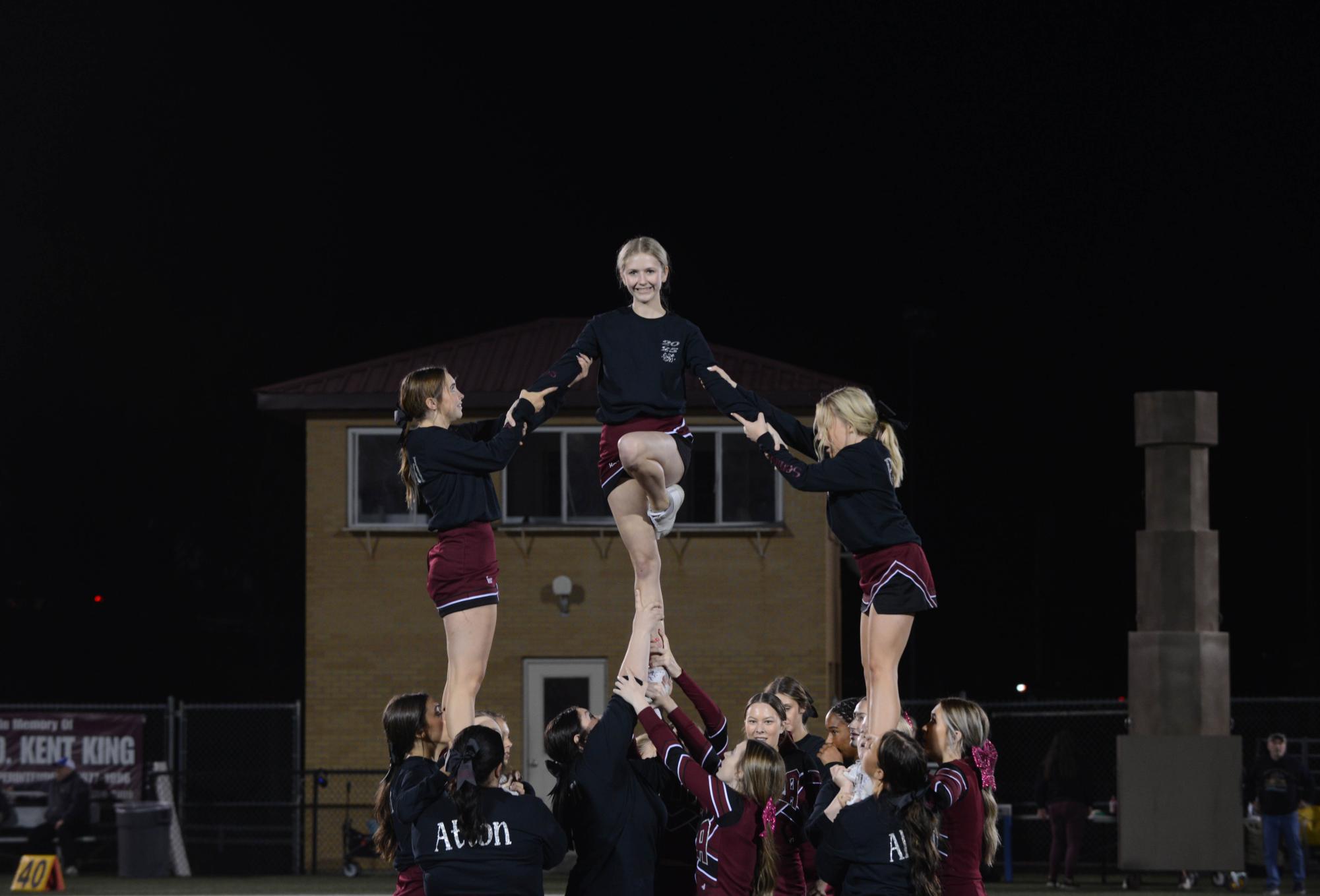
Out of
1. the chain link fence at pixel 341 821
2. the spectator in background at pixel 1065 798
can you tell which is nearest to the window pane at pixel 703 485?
the chain link fence at pixel 341 821

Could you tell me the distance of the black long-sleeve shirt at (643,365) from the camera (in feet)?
25.9

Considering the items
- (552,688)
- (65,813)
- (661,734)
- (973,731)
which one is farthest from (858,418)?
(552,688)

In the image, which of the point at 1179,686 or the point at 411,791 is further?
the point at 1179,686

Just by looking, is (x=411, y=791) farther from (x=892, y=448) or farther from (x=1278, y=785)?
(x=1278, y=785)

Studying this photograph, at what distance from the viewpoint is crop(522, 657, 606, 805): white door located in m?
24.2

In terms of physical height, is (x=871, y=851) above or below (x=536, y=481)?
below

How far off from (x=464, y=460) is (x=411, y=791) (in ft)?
5.71

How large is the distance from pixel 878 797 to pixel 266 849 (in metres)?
19.9

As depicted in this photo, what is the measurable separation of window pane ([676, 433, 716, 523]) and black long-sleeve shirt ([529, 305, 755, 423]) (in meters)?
16.7

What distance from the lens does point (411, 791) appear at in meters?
6.59

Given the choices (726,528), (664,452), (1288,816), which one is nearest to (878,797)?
(664,452)

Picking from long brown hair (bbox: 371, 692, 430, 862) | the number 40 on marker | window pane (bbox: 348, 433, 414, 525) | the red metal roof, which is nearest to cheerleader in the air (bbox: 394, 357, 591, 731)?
long brown hair (bbox: 371, 692, 430, 862)

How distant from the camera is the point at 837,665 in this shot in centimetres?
2575

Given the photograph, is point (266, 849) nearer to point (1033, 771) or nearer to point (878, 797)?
point (1033, 771)
